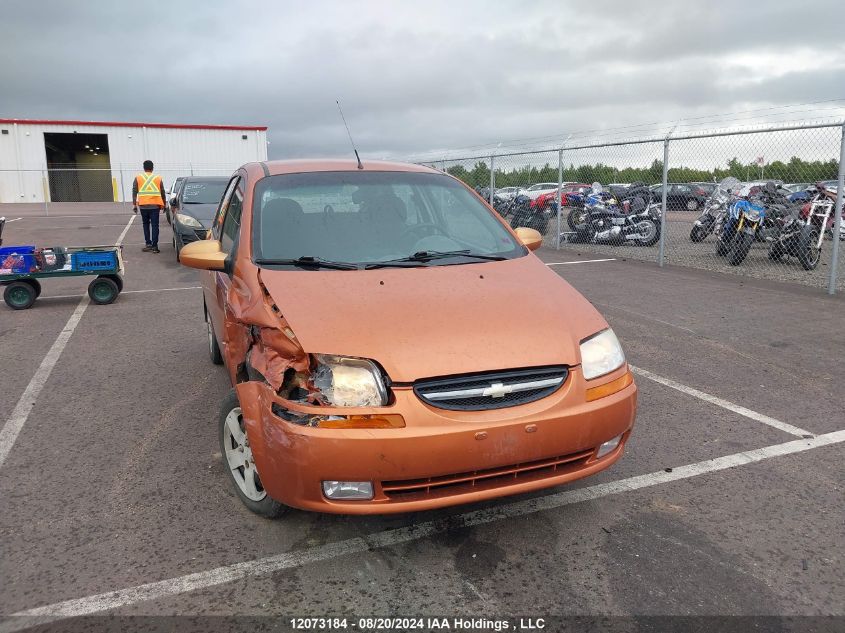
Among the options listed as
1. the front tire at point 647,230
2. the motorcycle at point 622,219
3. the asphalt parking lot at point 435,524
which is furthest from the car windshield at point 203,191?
the front tire at point 647,230

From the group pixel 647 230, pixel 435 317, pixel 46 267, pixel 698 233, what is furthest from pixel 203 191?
pixel 435 317

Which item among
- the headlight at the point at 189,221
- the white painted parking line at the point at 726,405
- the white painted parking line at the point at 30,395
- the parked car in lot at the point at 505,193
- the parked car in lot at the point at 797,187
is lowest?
the white painted parking line at the point at 726,405

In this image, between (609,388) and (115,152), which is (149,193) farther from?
(115,152)

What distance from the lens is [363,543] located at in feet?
9.24

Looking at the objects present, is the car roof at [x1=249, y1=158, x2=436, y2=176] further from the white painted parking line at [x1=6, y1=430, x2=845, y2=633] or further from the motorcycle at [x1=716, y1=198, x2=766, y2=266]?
the motorcycle at [x1=716, y1=198, x2=766, y2=266]

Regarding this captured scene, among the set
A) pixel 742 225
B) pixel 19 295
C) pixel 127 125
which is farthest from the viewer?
pixel 127 125

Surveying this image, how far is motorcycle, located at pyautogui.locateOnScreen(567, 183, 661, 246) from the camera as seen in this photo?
14.0 m

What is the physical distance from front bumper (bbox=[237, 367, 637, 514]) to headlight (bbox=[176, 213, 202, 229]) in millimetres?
9060

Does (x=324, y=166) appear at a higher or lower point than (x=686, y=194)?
higher

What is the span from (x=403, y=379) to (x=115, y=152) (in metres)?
41.5

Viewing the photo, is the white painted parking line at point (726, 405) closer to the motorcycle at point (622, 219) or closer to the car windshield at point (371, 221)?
the car windshield at point (371, 221)

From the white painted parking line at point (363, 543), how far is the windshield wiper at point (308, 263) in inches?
51.5

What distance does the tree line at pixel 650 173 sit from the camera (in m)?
9.71

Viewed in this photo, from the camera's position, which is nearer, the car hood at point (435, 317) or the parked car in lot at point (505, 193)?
the car hood at point (435, 317)
